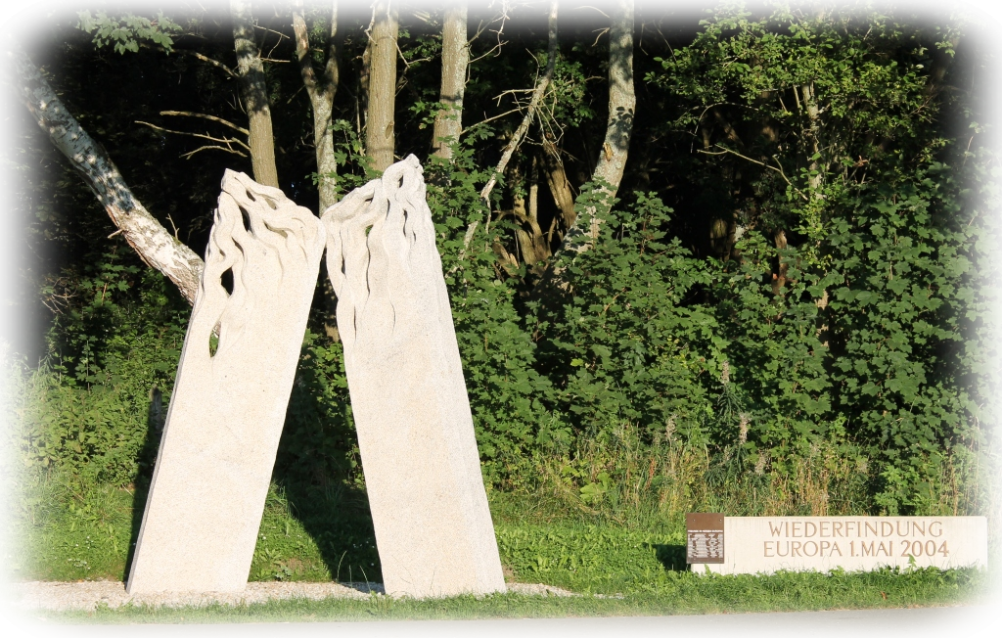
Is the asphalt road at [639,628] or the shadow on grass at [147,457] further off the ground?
the shadow on grass at [147,457]

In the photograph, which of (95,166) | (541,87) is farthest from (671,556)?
(95,166)

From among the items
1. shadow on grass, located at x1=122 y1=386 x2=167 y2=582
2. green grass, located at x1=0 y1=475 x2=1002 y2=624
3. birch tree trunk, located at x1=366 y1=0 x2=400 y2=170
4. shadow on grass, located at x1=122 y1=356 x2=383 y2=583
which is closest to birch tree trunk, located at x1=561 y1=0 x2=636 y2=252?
birch tree trunk, located at x1=366 y1=0 x2=400 y2=170

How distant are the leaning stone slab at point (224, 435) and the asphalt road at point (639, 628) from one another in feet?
3.06

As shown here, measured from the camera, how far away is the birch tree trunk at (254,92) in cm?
1395

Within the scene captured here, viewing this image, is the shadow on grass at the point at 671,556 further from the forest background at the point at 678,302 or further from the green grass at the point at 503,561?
the forest background at the point at 678,302

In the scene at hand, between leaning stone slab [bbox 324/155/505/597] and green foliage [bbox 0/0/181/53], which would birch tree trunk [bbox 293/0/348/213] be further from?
Answer: leaning stone slab [bbox 324/155/505/597]

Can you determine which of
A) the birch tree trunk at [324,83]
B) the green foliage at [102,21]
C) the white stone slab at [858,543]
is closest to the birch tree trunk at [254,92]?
the birch tree trunk at [324,83]

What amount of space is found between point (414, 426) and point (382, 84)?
7232 mm

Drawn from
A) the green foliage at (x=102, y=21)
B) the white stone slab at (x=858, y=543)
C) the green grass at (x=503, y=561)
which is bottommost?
the green grass at (x=503, y=561)

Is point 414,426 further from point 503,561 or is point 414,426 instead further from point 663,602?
point 663,602

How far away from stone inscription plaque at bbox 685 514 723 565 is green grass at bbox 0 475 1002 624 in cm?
19

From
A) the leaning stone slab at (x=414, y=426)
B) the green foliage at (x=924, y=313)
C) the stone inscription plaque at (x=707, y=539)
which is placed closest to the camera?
the leaning stone slab at (x=414, y=426)

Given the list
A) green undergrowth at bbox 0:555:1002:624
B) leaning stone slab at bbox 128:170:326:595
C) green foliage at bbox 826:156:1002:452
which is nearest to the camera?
green undergrowth at bbox 0:555:1002:624

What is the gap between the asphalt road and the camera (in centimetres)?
668
